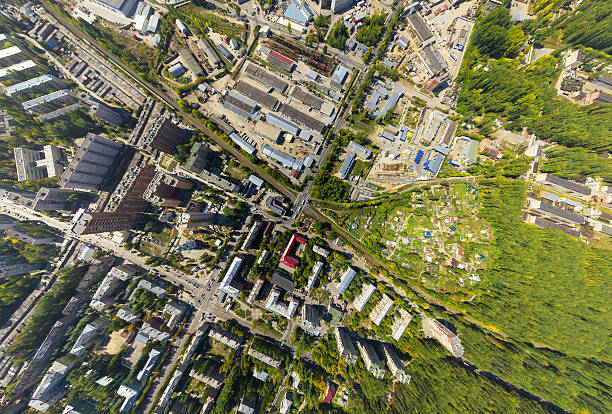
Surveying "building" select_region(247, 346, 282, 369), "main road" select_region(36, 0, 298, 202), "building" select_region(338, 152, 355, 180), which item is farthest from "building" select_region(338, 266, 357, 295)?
"building" select_region(338, 152, 355, 180)

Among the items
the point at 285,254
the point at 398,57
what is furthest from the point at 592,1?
the point at 285,254

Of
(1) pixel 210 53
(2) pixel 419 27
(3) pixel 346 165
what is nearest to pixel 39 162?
(1) pixel 210 53

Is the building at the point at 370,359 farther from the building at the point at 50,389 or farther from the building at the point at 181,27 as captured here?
the building at the point at 181,27

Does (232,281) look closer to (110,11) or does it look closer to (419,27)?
(110,11)

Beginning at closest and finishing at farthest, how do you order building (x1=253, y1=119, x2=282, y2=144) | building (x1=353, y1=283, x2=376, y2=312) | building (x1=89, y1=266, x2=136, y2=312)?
building (x1=89, y1=266, x2=136, y2=312) < building (x1=353, y1=283, x2=376, y2=312) < building (x1=253, y1=119, x2=282, y2=144)

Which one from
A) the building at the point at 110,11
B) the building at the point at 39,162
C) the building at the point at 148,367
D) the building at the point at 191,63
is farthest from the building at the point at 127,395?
the building at the point at 110,11

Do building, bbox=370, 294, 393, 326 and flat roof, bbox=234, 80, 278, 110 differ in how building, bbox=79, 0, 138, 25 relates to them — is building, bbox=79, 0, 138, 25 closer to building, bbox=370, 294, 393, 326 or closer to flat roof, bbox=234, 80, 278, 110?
flat roof, bbox=234, 80, 278, 110
